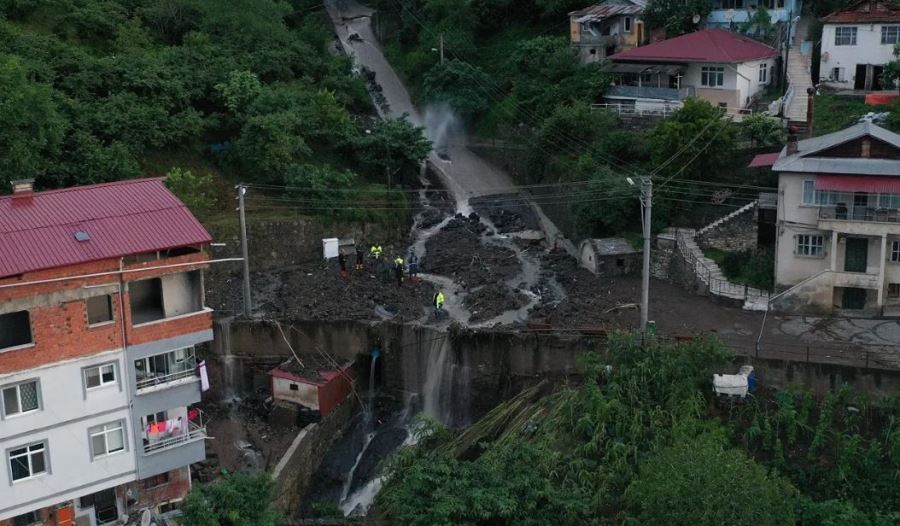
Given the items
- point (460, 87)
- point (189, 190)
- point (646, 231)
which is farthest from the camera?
point (460, 87)

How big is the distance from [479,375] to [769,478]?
14451 mm

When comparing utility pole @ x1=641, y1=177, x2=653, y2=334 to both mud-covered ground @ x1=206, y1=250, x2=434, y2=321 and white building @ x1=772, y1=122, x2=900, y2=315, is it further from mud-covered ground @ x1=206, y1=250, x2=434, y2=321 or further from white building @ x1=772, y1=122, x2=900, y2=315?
mud-covered ground @ x1=206, y1=250, x2=434, y2=321

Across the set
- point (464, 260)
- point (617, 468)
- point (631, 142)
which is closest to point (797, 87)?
point (631, 142)

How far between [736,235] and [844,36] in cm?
1663

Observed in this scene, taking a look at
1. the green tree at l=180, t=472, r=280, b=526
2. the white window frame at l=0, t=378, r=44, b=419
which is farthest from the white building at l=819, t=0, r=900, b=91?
the white window frame at l=0, t=378, r=44, b=419

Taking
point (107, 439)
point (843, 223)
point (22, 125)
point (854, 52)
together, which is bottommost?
point (107, 439)

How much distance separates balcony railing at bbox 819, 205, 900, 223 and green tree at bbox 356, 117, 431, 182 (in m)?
23.2

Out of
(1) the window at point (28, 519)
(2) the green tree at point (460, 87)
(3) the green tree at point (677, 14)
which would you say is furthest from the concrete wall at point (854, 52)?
(1) the window at point (28, 519)

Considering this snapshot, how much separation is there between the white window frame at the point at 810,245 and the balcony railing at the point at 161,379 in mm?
24489

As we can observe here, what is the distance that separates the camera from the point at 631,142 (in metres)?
53.0

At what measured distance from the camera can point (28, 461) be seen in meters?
29.6

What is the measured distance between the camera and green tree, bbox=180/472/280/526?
2873 centimetres

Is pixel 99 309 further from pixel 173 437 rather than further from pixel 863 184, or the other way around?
pixel 863 184

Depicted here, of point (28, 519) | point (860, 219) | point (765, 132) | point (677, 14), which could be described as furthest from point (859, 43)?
point (28, 519)
